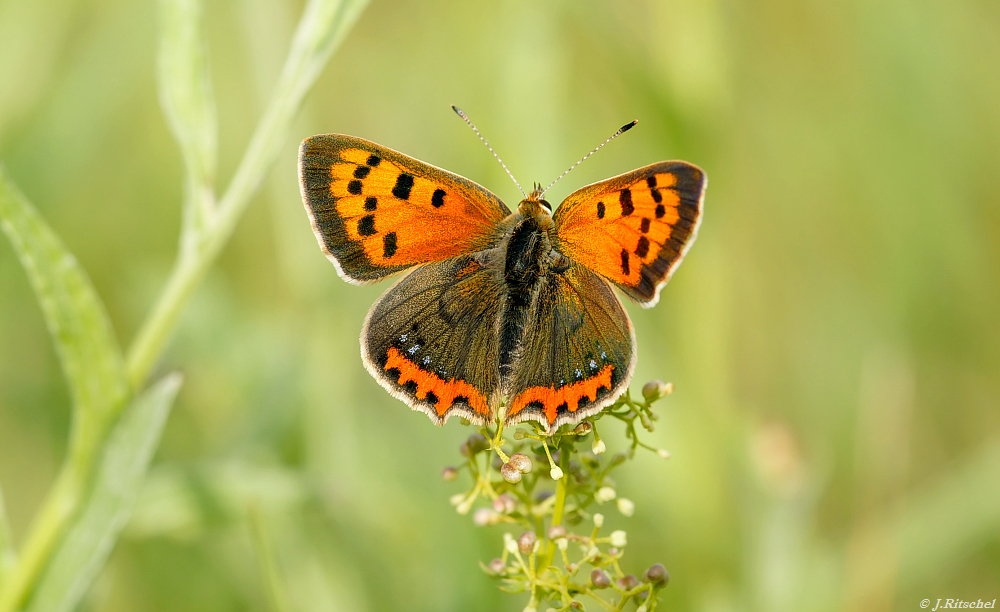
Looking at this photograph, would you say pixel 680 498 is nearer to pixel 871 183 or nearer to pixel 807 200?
pixel 871 183

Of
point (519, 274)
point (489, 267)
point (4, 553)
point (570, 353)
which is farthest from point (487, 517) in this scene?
point (4, 553)

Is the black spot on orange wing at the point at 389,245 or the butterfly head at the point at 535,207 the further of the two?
the butterfly head at the point at 535,207

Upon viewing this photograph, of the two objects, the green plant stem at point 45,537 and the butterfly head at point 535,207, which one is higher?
the butterfly head at point 535,207

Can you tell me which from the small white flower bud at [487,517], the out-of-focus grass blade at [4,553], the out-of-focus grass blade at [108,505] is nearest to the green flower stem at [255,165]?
the out-of-focus grass blade at [108,505]

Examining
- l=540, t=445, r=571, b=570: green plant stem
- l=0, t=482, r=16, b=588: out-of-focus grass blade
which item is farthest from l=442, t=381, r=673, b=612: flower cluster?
l=0, t=482, r=16, b=588: out-of-focus grass blade

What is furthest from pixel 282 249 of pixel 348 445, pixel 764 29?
pixel 764 29

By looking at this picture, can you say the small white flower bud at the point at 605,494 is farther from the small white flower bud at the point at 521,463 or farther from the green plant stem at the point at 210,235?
the green plant stem at the point at 210,235

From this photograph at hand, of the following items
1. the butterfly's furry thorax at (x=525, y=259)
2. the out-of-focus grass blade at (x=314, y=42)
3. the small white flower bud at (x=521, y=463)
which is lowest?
the small white flower bud at (x=521, y=463)
